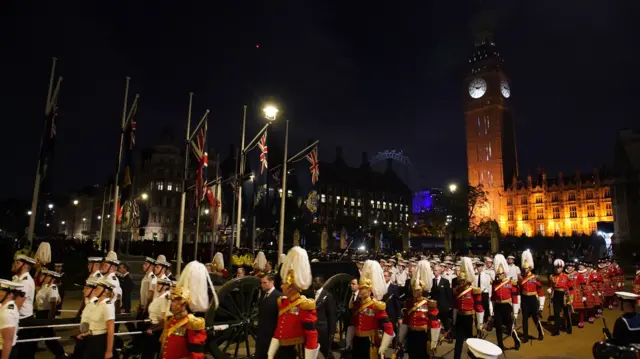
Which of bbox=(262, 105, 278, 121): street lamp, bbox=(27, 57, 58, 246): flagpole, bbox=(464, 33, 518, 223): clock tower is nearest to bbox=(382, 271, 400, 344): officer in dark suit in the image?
bbox=(262, 105, 278, 121): street lamp

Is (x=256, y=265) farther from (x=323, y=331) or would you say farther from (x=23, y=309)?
(x=23, y=309)

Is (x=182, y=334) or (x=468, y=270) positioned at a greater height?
(x=468, y=270)

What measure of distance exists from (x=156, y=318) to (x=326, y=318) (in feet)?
10.4

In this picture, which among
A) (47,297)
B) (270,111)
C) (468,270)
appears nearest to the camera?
(47,297)

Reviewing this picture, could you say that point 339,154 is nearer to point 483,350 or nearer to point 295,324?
point 295,324

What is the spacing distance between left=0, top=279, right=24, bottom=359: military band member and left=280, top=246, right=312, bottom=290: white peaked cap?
3.55 meters

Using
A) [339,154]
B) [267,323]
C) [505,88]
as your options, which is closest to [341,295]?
[267,323]

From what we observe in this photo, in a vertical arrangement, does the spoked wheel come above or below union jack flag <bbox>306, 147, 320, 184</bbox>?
below

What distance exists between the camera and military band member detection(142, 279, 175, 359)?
7.22 metres

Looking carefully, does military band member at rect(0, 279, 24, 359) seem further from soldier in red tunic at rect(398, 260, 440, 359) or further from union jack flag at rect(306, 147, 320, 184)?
union jack flag at rect(306, 147, 320, 184)

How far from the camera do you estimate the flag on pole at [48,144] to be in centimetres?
1481

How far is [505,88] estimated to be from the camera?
4508 inches

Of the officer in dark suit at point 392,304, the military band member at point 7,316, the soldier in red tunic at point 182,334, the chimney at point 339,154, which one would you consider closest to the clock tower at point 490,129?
the chimney at point 339,154

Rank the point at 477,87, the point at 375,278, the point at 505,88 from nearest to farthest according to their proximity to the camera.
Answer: the point at 375,278, the point at 477,87, the point at 505,88
